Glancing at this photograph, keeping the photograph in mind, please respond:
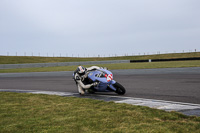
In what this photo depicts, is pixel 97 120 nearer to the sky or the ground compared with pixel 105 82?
nearer to the ground

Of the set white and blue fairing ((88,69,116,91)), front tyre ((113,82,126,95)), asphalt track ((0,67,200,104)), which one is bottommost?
asphalt track ((0,67,200,104))

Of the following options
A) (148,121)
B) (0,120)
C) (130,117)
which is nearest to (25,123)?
(0,120)

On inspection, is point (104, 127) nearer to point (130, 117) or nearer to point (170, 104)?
point (130, 117)

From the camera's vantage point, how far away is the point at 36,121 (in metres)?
5.37

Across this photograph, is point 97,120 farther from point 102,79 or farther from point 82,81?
point 82,81

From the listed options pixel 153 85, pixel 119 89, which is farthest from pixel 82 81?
pixel 153 85

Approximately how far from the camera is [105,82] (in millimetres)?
9344

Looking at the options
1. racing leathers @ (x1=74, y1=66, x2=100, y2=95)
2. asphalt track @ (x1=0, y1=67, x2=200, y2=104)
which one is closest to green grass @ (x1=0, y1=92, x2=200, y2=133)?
asphalt track @ (x1=0, y1=67, x2=200, y2=104)

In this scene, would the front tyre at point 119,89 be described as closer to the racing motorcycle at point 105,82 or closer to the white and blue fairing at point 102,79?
the racing motorcycle at point 105,82

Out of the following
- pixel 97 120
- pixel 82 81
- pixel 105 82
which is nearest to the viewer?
pixel 97 120

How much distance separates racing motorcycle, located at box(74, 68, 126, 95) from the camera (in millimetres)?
9352

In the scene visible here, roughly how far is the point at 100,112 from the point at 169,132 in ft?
7.33

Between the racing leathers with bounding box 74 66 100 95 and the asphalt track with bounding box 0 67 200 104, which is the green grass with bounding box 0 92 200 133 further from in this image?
the racing leathers with bounding box 74 66 100 95

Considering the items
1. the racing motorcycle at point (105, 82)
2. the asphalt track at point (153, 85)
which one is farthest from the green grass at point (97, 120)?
the racing motorcycle at point (105, 82)
